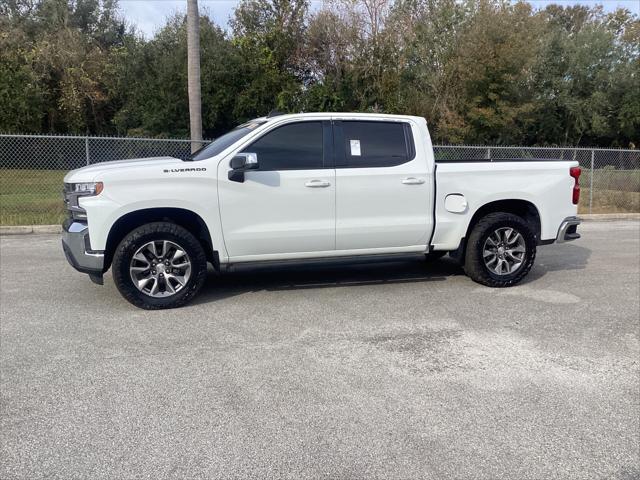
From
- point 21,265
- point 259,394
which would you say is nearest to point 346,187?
point 259,394

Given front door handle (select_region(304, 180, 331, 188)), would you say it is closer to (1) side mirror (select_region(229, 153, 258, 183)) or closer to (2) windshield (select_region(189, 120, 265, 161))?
(1) side mirror (select_region(229, 153, 258, 183))

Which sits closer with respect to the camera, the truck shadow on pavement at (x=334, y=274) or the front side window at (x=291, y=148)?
the front side window at (x=291, y=148)

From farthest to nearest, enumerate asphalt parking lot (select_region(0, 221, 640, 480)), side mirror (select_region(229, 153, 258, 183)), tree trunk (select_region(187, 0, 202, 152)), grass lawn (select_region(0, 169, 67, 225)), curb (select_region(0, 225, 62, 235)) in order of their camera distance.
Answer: tree trunk (select_region(187, 0, 202, 152)) → grass lawn (select_region(0, 169, 67, 225)) → curb (select_region(0, 225, 62, 235)) → side mirror (select_region(229, 153, 258, 183)) → asphalt parking lot (select_region(0, 221, 640, 480))

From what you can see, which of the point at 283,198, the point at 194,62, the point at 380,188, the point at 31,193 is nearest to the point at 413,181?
the point at 380,188

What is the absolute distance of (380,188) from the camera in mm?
6246

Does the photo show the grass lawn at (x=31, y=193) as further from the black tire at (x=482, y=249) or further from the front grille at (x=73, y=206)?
the black tire at (x=482, y=249)

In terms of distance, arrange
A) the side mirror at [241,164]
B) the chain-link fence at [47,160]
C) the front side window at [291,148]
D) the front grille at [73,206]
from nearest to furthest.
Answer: the front grille at [73,206] → the side mirror at [241,164] → the front side window at [291,148] → the chain-link fence at [47,160]

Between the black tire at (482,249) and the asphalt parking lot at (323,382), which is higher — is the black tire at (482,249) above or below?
above

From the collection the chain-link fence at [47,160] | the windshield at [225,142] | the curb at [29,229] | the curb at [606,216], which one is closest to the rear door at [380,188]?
the windshield at [225,142]

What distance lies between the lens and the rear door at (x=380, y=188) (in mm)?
6191

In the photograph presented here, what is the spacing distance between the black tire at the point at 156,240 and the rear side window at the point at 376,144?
6.26 ft

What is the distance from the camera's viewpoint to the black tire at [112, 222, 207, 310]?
18.3 ft

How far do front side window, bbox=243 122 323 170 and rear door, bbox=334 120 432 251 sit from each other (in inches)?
9.6

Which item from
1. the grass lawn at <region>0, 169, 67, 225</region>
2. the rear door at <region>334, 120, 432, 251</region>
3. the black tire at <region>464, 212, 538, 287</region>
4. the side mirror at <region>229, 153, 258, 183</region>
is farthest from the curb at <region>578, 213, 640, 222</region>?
the grass lawn at <region>0, 169, 67, 225</region>
